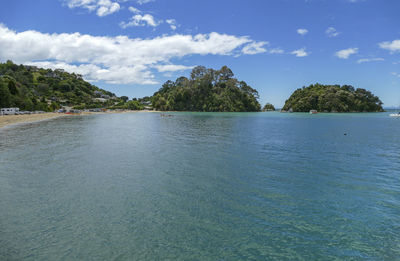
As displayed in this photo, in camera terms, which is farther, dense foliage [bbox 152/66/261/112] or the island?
dense foliage [bbox 152/66/261/112]

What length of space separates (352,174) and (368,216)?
7772 mm

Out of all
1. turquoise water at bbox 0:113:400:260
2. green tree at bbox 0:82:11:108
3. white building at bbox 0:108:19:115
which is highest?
green tree at bbox 0:82:11:108

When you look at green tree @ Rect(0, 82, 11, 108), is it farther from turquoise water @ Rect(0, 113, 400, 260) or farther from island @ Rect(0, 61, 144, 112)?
turquoise water @ Rect(0, 113, 400, 260)

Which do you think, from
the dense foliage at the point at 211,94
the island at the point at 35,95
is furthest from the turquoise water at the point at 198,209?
the dense foliage at the point at 211,94

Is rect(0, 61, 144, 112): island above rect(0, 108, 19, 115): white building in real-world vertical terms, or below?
above

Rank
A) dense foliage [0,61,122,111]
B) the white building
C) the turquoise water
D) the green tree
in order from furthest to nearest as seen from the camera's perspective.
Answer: dense foliage [0,61,122,111] < the green tree < the white building < the turquoise water

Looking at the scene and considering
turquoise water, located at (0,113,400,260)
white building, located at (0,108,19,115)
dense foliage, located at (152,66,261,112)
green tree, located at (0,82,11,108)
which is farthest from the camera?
dense foliage, located at (152,66,261,112)

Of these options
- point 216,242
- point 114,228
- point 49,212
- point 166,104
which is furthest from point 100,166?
point 166,104

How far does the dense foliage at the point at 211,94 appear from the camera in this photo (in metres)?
179

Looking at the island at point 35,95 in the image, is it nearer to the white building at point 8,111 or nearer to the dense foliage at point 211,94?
the white building at point 8,111

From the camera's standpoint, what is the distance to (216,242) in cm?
834

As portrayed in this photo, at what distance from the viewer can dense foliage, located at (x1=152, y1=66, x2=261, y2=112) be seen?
17912 centimetres

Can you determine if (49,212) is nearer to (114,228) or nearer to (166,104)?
(114,228)

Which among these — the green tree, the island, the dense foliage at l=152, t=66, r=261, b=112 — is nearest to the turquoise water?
the green tree
